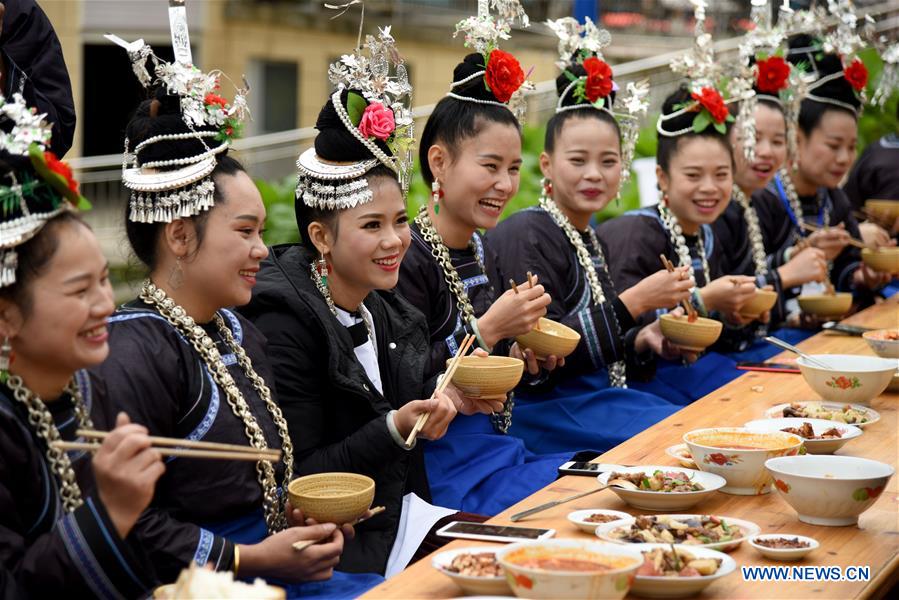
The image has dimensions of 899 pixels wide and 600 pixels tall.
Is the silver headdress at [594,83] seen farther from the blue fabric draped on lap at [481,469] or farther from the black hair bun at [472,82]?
the blue fabric draped on lap at [481,469]

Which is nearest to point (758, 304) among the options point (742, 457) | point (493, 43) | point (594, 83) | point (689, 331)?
point (689, 331)

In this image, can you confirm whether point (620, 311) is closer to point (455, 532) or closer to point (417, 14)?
point (455, 532)

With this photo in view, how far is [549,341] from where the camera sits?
3.79m

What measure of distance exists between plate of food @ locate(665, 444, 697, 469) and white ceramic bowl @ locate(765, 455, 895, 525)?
31 centimetres

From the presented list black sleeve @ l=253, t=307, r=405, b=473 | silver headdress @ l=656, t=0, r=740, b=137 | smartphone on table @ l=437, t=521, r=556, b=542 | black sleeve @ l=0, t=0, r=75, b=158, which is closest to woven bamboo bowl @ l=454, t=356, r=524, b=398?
black sleeve @ l=253, t=307, r=405, b=473

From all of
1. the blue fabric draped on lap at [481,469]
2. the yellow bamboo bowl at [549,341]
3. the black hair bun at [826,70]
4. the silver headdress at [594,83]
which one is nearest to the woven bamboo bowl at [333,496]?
the blue fabric draped on lap at [481,469]

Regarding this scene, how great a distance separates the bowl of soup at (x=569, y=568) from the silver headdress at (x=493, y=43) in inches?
91.2

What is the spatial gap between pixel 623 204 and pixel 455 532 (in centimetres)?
586

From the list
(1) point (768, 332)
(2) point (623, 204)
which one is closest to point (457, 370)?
(1) point (768, 332)

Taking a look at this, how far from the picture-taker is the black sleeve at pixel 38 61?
139 inches

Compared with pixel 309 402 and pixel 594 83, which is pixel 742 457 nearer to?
pixel 309 402

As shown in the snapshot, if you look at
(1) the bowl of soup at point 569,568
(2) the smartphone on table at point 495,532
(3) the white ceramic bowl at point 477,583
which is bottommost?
(2) the smartphone on table at point 495,532

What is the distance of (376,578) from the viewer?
2.74 meters

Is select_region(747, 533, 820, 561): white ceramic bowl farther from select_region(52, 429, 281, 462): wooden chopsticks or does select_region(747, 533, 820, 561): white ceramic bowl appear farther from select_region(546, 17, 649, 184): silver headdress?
select_region(546, 17, 649, 184): silver headdress
